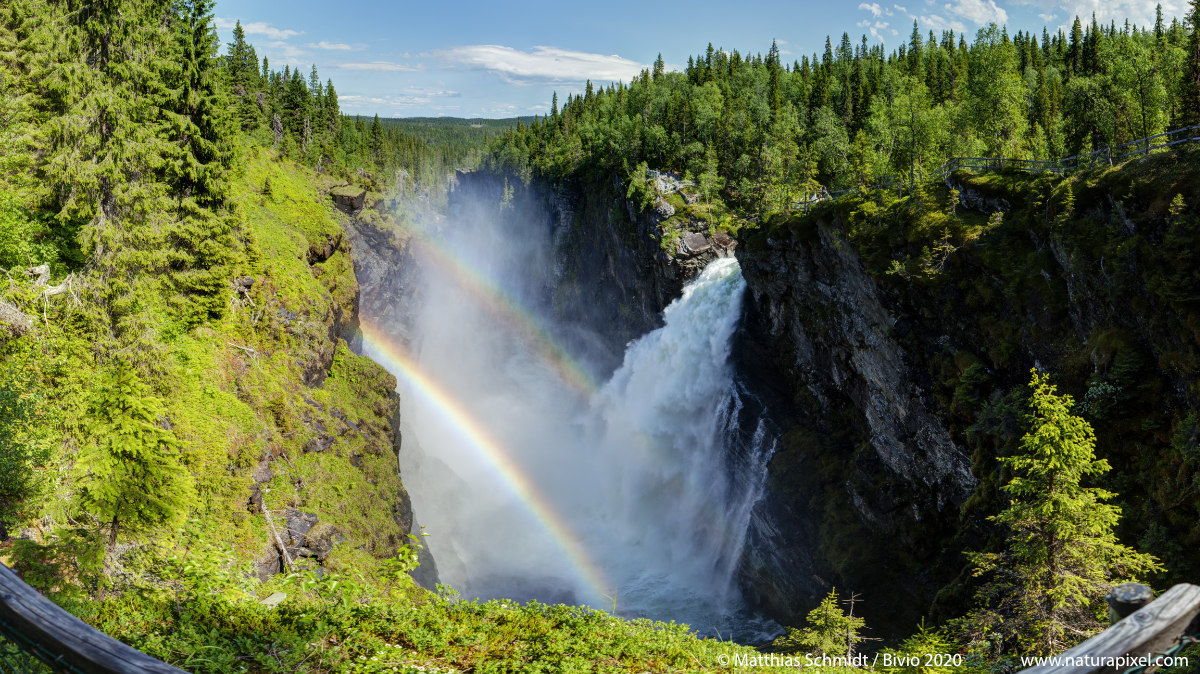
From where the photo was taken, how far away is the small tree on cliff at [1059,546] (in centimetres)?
1279

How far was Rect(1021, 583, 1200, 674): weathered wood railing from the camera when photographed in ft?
9.99

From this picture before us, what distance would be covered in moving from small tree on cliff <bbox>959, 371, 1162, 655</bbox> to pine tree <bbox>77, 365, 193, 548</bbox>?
59.4 feet

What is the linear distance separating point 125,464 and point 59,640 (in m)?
11.7

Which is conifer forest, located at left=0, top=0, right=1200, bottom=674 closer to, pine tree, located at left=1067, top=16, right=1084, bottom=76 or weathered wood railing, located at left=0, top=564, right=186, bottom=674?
weathered wood railing, located at left=0, top=564, right=186, bottom=674

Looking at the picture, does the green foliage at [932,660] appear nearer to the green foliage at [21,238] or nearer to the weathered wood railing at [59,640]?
the weathered wood railing at [59,640]

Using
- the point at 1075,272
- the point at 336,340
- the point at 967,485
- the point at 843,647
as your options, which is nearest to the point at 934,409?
the point at 967,485

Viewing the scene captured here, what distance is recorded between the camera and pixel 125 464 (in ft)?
41.1

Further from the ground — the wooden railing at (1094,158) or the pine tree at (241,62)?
the pine tree at (241,62)

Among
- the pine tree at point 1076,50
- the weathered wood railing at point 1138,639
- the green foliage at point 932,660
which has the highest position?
the pine tree at point 1076,50

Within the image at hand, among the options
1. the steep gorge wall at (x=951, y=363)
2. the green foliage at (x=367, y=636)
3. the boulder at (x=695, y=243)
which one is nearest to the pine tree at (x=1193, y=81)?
the steep gorge wall at (x=951, y=363)

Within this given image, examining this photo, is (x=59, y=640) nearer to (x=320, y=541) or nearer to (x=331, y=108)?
(x=320, y=541)

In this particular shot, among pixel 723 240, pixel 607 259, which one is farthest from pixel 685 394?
pixel 607 259

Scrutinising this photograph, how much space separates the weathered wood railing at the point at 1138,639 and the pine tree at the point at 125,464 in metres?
14.9

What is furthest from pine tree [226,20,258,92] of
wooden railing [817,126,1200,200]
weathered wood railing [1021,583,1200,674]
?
weathered wood railing [1021,583,1200,674]
